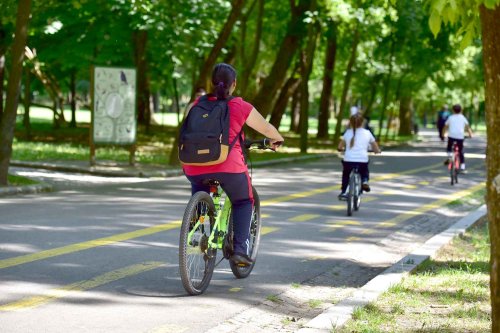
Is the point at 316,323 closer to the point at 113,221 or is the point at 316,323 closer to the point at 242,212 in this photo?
the point at 242,212

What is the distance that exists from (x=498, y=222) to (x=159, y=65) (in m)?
33.2

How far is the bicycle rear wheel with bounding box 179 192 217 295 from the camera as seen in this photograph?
7688mm

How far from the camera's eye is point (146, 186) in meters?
19.6

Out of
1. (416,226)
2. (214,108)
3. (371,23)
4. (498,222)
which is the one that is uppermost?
(371,23)

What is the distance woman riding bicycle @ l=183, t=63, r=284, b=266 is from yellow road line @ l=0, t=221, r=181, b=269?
7.33ft

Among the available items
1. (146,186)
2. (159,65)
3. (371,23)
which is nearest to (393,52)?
(371,23)

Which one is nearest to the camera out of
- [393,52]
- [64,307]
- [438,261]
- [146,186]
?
[64,307]

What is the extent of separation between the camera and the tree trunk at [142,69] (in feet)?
120

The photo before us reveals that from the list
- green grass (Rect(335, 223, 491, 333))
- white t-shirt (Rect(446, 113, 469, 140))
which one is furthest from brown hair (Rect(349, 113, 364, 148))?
white t-shirt (Rect(446, 113, 469, 140))

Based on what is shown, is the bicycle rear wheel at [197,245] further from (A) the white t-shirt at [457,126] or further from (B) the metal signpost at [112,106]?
(B) the metal signpost at [112,106]

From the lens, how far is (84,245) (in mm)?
10672

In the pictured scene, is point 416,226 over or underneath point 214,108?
underneath

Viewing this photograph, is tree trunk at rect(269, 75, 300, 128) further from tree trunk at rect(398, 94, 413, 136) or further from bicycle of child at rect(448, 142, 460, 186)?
bicycle of child at rect(448, 142, 460, 186)

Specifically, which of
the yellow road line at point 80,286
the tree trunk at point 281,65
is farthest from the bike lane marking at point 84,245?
the tree trunk at point 281,65
